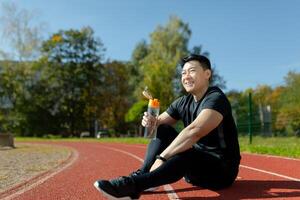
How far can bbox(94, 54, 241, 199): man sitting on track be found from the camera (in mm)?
4211

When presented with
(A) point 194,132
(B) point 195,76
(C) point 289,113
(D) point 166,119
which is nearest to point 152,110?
(D) point 166,119

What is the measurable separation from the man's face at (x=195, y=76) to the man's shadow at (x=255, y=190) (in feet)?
3.77

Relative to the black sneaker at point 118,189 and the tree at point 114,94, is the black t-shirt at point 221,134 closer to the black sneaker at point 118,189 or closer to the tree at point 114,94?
the black sneaker at point 118,189

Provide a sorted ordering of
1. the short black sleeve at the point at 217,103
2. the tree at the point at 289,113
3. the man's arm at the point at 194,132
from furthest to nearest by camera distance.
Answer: the tree at the point at 289,113 → the short black sleeve at the point at 217,103 → the man's arm at the point at 194,132

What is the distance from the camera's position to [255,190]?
16.7 feet

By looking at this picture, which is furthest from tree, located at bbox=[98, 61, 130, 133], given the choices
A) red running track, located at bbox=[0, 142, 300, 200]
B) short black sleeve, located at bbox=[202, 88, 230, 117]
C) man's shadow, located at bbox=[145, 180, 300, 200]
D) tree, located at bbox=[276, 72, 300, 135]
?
short black sleeve, located at bbox=[202, 88, 230, 117]

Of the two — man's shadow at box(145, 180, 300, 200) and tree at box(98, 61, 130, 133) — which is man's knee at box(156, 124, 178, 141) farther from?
tree at box(98, 61, 130, 133)

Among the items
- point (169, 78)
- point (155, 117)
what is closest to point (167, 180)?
point (155, 117)

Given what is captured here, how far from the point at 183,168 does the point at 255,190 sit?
118 centimetres

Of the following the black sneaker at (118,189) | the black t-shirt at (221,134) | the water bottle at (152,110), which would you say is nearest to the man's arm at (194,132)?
the black t-shirt at (221,134)

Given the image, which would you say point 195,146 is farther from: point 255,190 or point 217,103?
point 255,190

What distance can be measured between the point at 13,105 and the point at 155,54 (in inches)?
766

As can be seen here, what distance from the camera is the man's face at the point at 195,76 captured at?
488 cm

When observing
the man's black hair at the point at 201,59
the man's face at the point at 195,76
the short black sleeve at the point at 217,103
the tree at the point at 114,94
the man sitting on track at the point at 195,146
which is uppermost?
the tree at the point at 114,94
